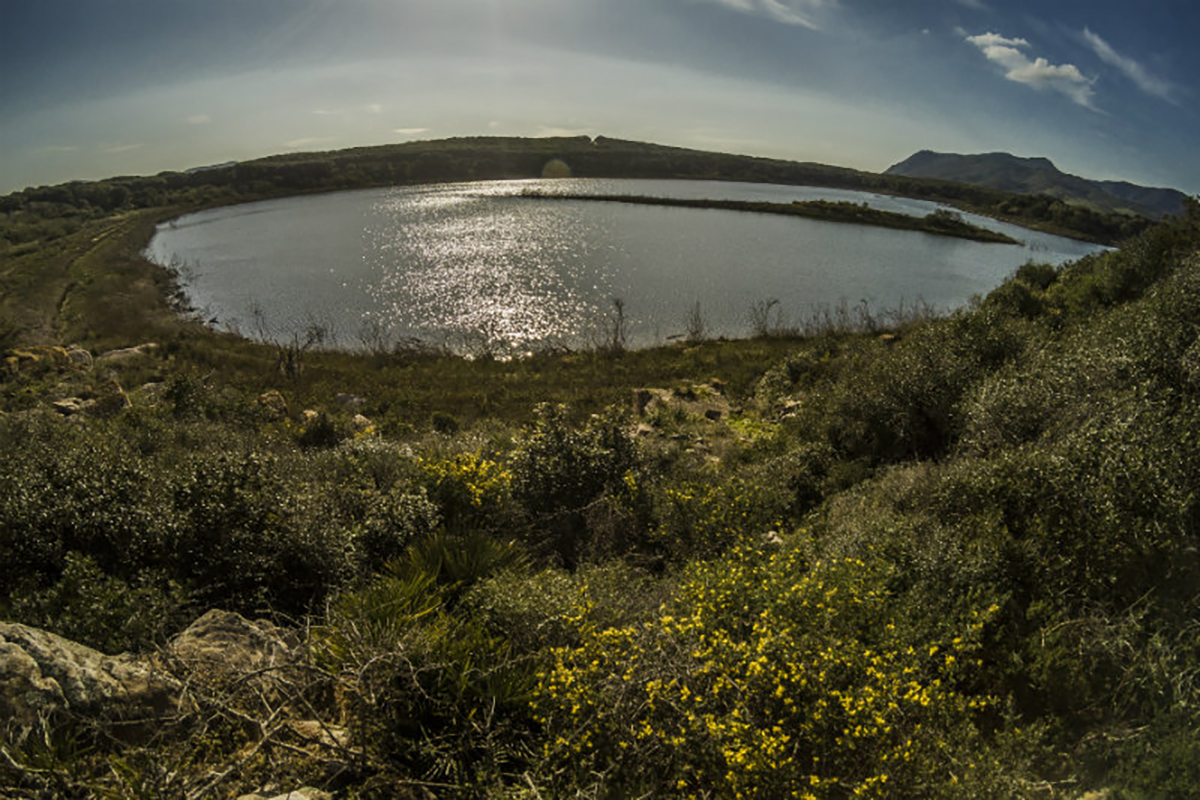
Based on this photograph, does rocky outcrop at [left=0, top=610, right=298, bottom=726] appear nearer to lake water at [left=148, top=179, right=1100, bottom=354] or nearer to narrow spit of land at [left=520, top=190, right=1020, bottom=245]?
lake water at [left=148, top=179, right=1100, bottom=354]

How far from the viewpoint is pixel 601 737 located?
16.2 feet

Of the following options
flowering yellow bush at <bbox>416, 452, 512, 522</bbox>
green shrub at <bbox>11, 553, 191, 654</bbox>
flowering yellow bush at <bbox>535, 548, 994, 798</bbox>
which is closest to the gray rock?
flowering yellow bush at <bbox>416, 452, 512, 522</bbox>

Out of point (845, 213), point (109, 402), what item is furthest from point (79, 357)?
point (845, 213)

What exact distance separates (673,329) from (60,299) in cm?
4009

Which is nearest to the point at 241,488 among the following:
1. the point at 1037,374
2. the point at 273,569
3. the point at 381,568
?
the point at 273,569

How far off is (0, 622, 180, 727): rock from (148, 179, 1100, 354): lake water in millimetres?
26321

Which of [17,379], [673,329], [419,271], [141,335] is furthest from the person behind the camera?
[419,271]

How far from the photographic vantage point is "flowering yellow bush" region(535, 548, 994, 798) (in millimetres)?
4543

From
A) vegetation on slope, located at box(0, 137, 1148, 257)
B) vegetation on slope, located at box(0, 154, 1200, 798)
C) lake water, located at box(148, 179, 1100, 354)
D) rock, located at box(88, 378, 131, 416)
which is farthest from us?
vegetation on slope, located at box(0, 137, 1148, 257)

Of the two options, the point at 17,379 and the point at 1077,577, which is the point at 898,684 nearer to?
the point at 1077,577

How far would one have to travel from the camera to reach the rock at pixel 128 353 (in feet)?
79.9

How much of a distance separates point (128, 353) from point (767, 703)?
31.0 m

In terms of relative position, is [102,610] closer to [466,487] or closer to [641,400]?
[466,487]

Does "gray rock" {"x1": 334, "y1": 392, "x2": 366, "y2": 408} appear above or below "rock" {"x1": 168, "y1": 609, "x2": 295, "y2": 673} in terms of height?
below
